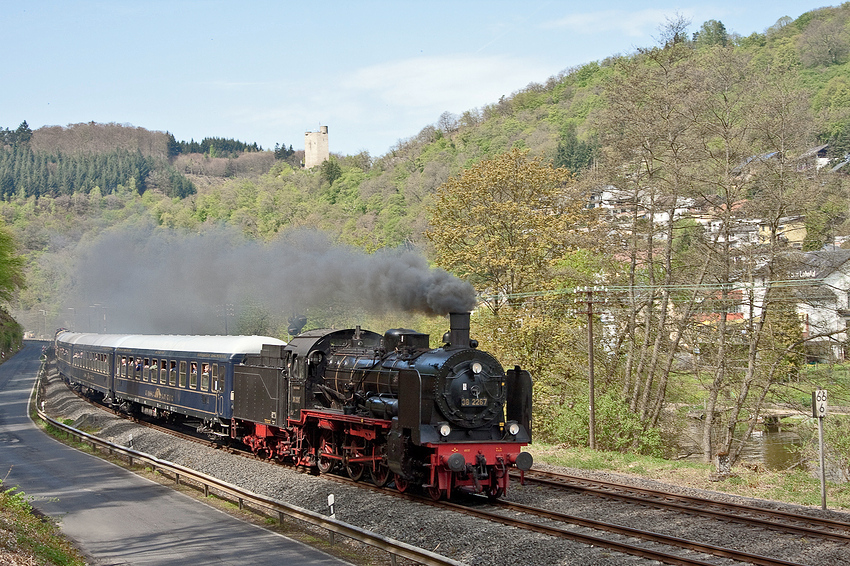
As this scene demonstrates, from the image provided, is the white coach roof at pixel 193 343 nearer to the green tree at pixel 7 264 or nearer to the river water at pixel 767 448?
the river water at pixel 767 448

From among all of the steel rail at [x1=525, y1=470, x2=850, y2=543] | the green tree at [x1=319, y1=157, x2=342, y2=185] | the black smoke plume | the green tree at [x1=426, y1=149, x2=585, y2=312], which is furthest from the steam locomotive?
the green tree at [x1=319, y1=157, x2=342, y2=185]

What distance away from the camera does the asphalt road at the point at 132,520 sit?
955 centimetres

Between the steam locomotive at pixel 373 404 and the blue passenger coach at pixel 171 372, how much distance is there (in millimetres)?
64

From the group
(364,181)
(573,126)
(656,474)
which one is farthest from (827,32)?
(656,474)

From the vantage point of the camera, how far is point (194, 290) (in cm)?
4834

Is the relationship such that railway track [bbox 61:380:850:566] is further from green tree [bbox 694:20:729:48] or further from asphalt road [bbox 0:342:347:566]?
green tree [bbox 694:20:729:48]

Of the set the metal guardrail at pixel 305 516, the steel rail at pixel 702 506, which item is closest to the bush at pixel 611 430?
the steel rail at pixel 702 506

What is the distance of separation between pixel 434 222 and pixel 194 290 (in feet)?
Result: 79.1

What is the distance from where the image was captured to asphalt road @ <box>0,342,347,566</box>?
9.55m

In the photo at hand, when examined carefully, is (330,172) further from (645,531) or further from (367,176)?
(645,531)

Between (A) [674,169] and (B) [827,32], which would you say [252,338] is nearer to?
(A) [674,169]

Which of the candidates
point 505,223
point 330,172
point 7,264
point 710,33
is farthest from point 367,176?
point 505,223

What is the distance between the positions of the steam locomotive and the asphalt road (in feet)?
9.64

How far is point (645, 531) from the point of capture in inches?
404
